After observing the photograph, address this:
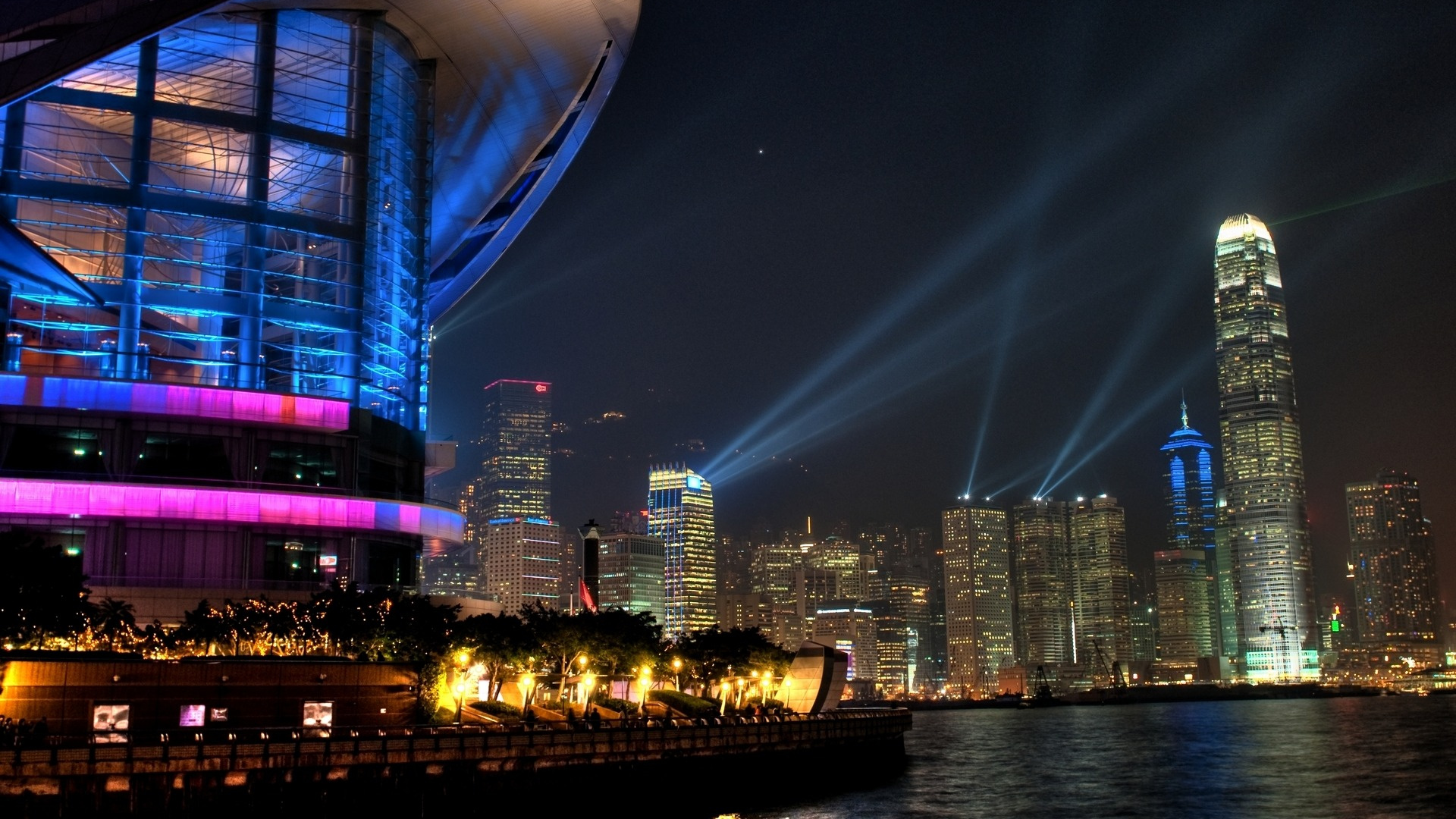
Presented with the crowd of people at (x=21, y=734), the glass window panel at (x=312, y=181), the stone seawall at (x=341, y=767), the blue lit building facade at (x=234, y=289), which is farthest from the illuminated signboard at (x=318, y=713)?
the glass window panel at (x=312, y=181)

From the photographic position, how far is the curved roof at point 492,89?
9862cm

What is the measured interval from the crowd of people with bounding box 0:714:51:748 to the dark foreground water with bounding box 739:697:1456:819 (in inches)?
1253

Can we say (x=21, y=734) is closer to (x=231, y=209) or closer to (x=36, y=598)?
(x=36, y=598)

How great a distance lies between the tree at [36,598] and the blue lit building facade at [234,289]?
1218 cm

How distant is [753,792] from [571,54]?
5546cm

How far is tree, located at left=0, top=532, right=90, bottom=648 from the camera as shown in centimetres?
6222

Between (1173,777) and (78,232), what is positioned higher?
(78,232)

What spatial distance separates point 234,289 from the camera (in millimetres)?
90500

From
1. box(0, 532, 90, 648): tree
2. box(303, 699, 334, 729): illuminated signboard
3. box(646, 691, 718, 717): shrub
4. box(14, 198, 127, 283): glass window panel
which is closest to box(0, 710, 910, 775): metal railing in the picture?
box(303, 699, 334, 729): illuminated signboard

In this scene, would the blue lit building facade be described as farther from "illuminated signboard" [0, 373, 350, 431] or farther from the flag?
the flag

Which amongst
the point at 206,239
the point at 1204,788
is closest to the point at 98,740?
the point at 206,239

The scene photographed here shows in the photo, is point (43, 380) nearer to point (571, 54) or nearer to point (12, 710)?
point (12, 710)

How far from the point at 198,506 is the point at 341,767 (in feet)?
100

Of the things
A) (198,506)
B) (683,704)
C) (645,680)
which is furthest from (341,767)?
(683,704)
